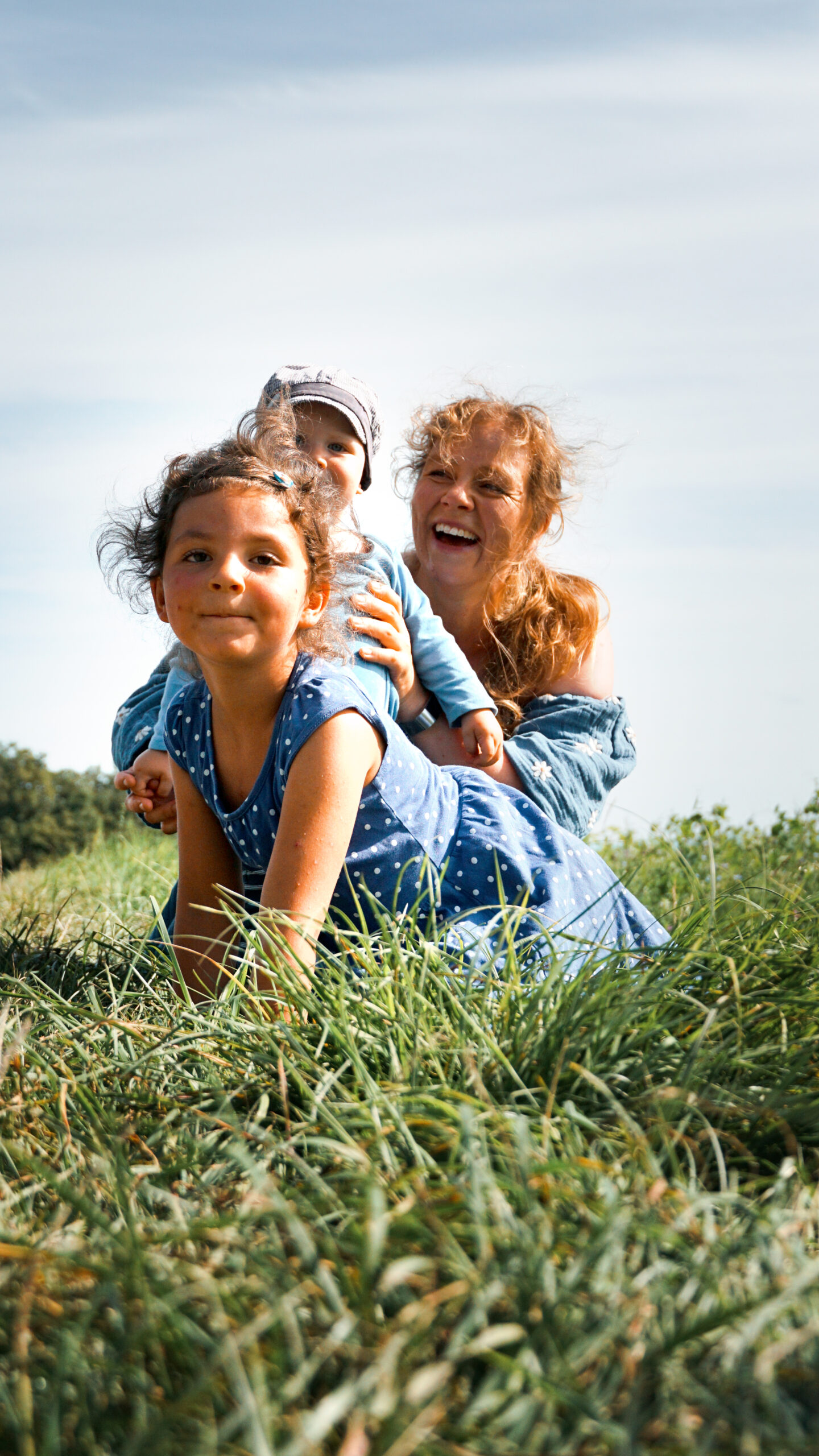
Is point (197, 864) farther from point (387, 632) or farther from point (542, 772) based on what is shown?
point (542, 772)

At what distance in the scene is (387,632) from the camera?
133 inches

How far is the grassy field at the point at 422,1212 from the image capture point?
3.78 ft

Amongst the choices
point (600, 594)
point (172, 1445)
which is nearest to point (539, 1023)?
point (172, 1445)

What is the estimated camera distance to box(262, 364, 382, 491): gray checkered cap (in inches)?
156

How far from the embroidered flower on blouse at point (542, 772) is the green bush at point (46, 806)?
7937 millimetres

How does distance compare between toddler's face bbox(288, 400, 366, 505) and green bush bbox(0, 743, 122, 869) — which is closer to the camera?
toddler's face bbox(288, 400, 366, 505)

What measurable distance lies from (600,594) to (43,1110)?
11.2ft

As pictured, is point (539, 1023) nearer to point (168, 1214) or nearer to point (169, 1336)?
point (168, 1214)

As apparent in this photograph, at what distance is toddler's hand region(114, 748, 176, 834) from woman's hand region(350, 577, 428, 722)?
90 centimetres

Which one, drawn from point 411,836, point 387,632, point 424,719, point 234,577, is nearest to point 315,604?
point 234,577

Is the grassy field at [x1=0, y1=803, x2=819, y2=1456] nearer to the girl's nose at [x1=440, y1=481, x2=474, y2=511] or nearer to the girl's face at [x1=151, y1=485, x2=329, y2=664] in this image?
the girl's face at [x1=151, y1=485, x2=329, y2=664]

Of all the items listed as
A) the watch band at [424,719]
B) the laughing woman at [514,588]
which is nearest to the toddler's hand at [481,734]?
the watch band at [424,719]

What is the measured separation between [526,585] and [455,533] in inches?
13.9

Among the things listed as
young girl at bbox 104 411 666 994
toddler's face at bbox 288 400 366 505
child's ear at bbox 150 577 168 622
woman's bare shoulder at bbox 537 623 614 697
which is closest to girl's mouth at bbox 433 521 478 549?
toddler's face at bbox 288 400 366 505
